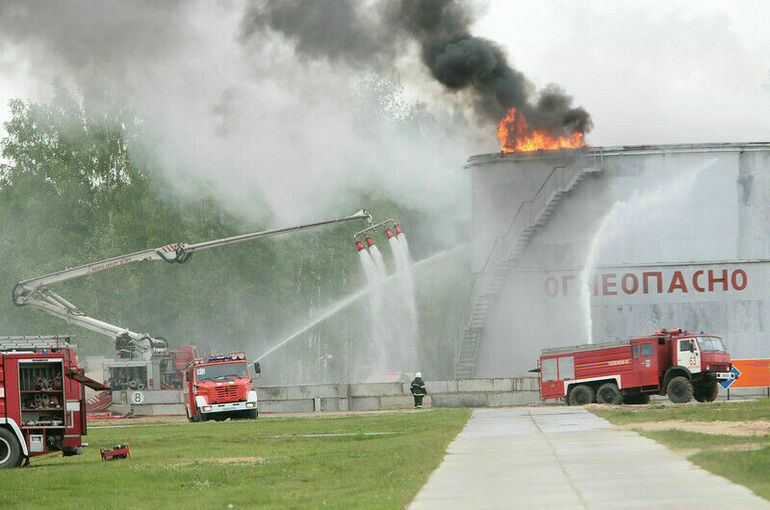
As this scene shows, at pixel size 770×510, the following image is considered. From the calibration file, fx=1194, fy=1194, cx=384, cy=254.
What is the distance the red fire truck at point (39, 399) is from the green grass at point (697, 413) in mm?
12993

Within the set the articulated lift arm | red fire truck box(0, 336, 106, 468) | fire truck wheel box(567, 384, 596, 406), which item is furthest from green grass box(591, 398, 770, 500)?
the articulated lift arm

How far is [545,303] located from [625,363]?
412cm

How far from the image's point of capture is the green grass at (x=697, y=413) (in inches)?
1153

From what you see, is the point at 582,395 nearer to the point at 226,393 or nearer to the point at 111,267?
the point at 226,393

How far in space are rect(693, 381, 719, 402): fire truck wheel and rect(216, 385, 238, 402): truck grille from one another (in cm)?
1669

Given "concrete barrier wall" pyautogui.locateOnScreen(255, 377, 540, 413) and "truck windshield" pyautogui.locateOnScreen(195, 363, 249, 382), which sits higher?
"truck windshield" pyautogui.locateOnScreen(195, 363, 249, 382)

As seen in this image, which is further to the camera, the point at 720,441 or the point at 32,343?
the point at 32,343

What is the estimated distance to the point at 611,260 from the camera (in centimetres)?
4353

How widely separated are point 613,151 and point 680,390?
29.7 ft

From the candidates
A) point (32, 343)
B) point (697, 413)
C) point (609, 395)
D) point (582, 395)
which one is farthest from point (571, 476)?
point (582, 395)

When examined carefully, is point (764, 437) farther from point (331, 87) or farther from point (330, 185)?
point (330, 185)

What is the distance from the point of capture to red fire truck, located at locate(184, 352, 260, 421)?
44.4 m

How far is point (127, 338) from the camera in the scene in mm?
59938

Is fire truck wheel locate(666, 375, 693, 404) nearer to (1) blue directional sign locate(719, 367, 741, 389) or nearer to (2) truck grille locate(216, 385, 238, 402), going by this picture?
(1) blue directional sign locate(719, 367, 741, 389)
